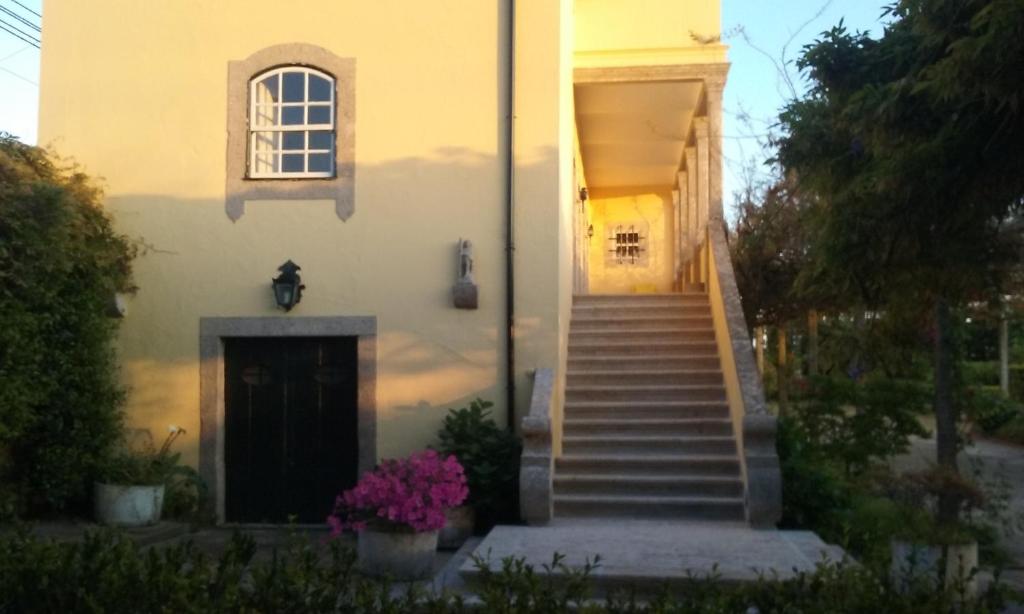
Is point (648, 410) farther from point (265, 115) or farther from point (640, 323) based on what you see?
point (265, 115)

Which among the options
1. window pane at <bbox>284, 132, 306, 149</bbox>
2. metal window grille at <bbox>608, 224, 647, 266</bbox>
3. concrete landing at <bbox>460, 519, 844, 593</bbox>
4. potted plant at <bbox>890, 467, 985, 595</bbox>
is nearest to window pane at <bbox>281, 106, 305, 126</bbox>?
window pane at <bbox>284, 132, 306, 149</bbox>

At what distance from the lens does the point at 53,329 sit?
924cm

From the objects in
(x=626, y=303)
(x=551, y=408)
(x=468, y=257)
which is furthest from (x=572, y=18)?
(x=551, y=408)

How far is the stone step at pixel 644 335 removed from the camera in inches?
464

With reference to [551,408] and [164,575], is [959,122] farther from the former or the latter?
[164,575]

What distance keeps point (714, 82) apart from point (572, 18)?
196 centimetres

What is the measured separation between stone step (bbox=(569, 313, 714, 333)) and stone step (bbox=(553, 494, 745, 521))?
9.86ft

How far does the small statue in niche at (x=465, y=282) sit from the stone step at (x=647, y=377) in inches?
59.8

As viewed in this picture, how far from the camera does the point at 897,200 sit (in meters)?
7.14

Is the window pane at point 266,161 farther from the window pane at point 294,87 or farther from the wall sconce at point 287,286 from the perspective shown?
the wall sconce at point 287,286

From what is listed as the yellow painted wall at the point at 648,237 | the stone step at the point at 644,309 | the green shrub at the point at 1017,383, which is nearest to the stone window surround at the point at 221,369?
the stone step at the point at 644,309

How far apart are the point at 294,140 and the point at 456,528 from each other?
429cm

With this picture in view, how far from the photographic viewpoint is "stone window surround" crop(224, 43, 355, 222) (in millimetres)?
10516

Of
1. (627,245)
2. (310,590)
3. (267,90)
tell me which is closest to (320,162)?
(267,90)
